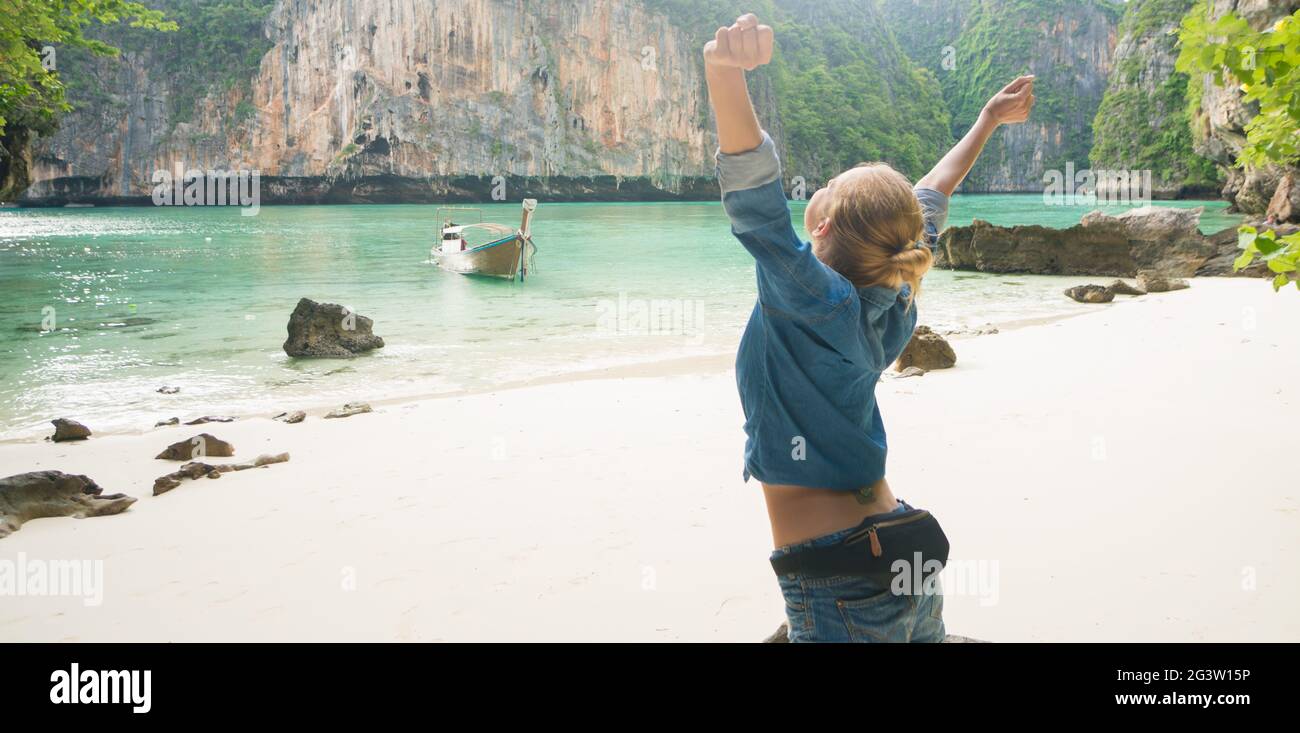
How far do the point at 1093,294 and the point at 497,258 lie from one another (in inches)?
586

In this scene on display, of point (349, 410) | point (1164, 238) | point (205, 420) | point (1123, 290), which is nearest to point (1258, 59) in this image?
point (349, 410)

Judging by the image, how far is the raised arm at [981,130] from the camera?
2084mm

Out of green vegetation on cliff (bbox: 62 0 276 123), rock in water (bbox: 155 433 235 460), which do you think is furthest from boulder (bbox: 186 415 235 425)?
green vegetation on cliff (bbox: 62 0 276 123)

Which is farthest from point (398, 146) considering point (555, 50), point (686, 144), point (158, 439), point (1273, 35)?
point (1273, 35)

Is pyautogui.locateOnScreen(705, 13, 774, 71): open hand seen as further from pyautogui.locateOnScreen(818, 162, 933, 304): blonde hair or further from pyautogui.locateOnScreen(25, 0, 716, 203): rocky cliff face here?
pyautogui.locateOnScreen(25, 0, 716, 203): rocky cliff face

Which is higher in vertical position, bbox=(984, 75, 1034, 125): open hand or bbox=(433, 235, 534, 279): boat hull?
bbox=(433, 235, 534, 279): boat hull

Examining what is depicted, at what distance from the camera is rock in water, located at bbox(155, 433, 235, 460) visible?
20.5 ft

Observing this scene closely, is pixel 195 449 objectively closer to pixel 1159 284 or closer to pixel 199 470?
pixel 199 470

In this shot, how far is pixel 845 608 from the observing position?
1558mm

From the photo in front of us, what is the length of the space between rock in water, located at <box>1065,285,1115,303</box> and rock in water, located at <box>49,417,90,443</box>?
625 inches

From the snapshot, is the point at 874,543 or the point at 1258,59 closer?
the point at 874,543

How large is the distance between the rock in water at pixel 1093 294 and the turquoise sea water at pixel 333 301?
0.30 m

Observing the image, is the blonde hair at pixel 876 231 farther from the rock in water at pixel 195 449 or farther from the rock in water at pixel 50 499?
the rock in water at pixel 195 449
